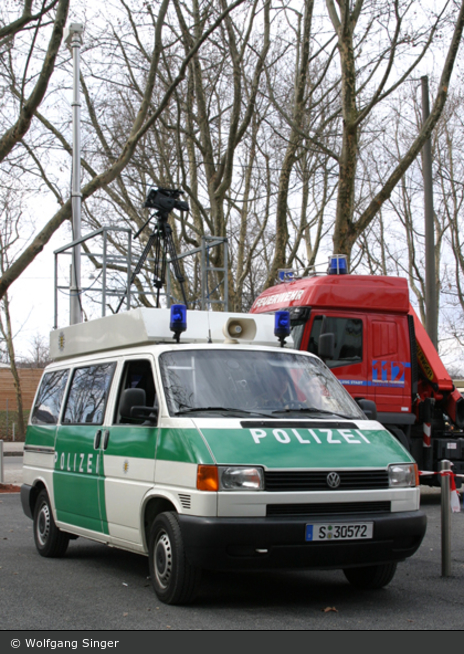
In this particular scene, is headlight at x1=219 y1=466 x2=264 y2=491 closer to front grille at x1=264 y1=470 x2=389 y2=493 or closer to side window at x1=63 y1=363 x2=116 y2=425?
front grille at x1=264 y1=470 x2=389 y2=493

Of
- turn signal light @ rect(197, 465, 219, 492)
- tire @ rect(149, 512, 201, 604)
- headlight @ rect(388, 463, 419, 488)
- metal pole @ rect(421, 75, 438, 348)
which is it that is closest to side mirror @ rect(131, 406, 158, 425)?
tire @ rect(149, 512, 201, 604)

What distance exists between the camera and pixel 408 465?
20.3 ft

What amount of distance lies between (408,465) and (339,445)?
606 millimetres

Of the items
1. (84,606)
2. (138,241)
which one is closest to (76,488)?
(84,606)

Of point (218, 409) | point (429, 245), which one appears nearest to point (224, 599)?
point (218, 409)

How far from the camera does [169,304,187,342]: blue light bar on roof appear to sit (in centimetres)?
688

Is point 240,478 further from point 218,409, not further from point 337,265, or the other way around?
point 337,265

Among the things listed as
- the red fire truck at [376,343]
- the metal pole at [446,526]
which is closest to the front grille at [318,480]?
the metal pole at [446,526]

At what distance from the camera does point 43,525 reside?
336 inches

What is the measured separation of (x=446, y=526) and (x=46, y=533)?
3.99m

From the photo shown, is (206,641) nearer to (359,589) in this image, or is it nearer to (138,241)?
(359,589)

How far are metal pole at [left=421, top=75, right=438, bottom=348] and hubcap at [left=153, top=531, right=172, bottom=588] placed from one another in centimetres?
1233

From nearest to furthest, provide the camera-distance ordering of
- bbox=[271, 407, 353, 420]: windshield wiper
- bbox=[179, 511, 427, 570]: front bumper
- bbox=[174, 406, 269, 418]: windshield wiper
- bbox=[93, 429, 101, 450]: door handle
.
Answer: bbox=[179, 511, 427, 570]: front bumper
bbox=[174, 406, 269, 418]: windshield wiper
bbox=[271, 407, 353, 420]: windshield wiper
bbox=[93, 429, 101, 450]: door handle

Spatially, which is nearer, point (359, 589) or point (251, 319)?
point (359, 589)
